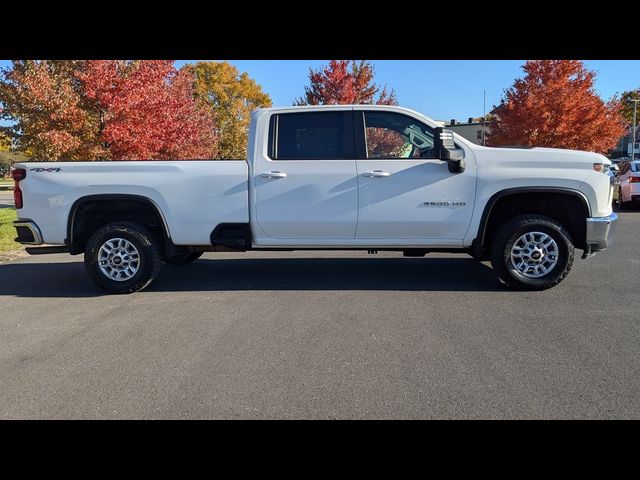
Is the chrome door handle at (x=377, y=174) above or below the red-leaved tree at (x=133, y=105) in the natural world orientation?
below

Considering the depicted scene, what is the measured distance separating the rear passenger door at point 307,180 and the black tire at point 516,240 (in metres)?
1.74

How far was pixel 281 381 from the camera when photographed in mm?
3578

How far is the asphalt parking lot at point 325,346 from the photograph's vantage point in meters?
3.25

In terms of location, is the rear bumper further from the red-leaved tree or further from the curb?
the red-leaved tree

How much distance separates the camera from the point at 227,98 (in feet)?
102

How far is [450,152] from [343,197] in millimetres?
1321

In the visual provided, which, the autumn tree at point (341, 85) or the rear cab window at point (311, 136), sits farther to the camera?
the autumn tree at point (341, 85)

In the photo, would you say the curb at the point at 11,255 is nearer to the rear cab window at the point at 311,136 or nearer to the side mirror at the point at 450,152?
the rear cab window at the point at 311,136

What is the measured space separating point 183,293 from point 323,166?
2308 millimetres

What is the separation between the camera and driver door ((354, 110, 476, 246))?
5758 millimetres

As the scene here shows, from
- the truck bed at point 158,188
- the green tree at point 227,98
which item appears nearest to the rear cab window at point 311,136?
the truck bed at point 158,188

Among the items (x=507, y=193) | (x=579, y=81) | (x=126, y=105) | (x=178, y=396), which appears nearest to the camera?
(x=178, y=396)
